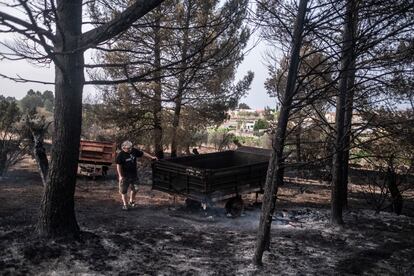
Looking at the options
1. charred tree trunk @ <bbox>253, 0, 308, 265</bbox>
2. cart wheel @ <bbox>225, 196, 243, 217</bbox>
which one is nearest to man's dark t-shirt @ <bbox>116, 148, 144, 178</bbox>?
cart wheel @ <bbox>225, 196, 243, 217</bbox>

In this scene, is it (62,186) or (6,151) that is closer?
(62,186)

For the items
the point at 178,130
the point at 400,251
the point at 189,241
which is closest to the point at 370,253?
the point at 400,251

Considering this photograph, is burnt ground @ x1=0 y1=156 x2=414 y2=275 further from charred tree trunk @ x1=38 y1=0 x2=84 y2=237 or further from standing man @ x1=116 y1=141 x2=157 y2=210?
standing man @ x1=116 y1=141 x2=157 y2=210

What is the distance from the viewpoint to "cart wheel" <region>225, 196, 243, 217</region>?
9.49 m

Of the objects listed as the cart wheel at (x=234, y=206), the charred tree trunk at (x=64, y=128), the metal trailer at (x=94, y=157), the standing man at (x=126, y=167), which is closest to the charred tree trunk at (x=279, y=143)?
the charred tree trunk at (x=64, y=128)

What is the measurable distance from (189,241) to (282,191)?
23.6 ft

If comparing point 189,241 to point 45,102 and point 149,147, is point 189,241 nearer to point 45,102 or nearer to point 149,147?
point 149,147

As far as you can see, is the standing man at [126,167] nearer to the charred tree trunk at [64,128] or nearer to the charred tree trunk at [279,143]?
the charred tree trunk at [64,128]

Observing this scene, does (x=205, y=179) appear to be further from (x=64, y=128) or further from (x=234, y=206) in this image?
(x=64, y=128)

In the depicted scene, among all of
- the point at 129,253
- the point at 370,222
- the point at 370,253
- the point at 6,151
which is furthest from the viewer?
the point at 6,151

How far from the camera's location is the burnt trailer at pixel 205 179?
8.81 meters

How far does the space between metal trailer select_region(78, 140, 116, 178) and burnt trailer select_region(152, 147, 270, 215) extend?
414 cm

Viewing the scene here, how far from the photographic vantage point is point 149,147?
18266 millimetres

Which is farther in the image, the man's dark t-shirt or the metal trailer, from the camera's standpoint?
the metal trailer
